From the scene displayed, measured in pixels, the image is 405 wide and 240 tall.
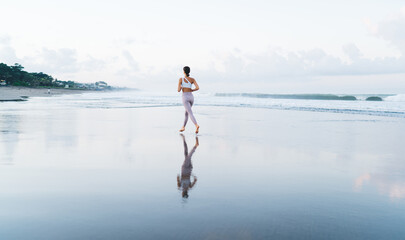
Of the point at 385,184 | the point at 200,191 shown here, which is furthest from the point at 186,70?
the point at 385,184

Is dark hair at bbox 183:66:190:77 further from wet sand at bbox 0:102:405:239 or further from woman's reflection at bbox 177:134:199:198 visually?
woman's reflection at bbox 177:134:199:198

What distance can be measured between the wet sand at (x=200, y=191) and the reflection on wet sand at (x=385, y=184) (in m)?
0.03

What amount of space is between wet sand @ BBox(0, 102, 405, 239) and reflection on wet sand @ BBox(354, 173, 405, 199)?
0.08 feet

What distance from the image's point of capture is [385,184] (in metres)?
5.03

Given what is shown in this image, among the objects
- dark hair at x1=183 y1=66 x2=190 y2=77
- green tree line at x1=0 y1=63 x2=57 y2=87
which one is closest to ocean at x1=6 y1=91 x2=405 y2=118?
dark hair at x1=183 y1=66 x2=190 y2=77

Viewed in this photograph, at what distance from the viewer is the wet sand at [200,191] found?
328cm

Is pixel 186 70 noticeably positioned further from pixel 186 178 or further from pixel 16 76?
pixel 16 76

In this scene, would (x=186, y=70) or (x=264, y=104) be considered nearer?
(x=186, y=70)

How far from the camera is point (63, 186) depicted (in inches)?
185

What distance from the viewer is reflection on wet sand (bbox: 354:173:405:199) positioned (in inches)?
179

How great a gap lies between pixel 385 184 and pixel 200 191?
2.67 meters

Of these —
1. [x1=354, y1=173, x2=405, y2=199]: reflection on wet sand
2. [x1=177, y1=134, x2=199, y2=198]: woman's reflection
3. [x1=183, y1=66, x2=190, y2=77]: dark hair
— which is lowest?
[x1=177, y1=134, x2=199, y2=198]: woman's reflection

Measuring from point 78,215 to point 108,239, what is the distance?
0.72 m

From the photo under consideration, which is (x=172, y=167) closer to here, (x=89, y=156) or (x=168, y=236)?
(x=89, y=156)
